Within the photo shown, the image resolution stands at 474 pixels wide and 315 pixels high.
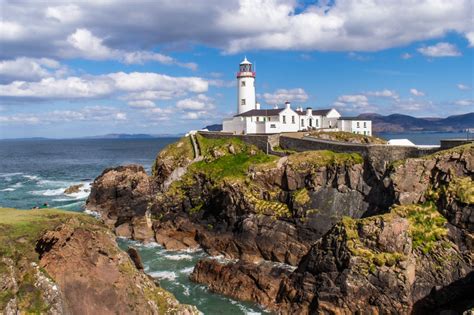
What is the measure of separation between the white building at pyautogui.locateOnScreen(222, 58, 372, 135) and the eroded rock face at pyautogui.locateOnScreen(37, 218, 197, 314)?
48.9m

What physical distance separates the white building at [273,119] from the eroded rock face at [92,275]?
48.9m

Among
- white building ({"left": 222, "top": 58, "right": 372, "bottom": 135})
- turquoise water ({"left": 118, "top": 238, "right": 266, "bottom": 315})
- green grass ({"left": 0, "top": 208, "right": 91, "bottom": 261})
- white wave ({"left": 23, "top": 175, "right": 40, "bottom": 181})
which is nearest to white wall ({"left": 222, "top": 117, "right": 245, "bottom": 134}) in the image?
white building ({"left": 222, "top": 58, "right": 372, "bottom": 135})

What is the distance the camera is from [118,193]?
5938 cm

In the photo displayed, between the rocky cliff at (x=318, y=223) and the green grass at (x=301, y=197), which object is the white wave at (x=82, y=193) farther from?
the green grass at (x=301, y=197)

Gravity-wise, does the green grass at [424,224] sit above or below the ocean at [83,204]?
above

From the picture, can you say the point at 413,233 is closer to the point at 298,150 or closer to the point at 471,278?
the point at 471,278

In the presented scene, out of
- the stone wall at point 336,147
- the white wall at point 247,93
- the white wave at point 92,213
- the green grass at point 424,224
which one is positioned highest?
the white wall at point 247,93

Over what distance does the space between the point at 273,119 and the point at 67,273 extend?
5264cm

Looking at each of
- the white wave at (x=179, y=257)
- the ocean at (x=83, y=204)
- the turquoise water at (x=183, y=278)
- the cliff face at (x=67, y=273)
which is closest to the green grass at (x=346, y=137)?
the turquoise water at (x=183, y=278)

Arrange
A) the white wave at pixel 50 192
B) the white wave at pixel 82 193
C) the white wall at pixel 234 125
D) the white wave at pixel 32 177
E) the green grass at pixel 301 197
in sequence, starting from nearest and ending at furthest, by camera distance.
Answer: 1. the green grass at pixel 301 197
2. the white wall at pixel 234 125
3. the white wave at pixel 82 193
4. the white wave at pixel 50 192
5. the white wave at pixel 32 177

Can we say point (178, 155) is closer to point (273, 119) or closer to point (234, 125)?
point (234, 125)

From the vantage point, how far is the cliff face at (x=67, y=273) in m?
16.8

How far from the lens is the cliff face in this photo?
16.8 meters

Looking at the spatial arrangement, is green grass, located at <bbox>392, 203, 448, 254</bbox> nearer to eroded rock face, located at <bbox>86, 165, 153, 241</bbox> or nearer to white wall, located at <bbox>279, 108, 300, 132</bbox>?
eroded rock face, located at <bbox>86, 165, 153, 241</bbox>
